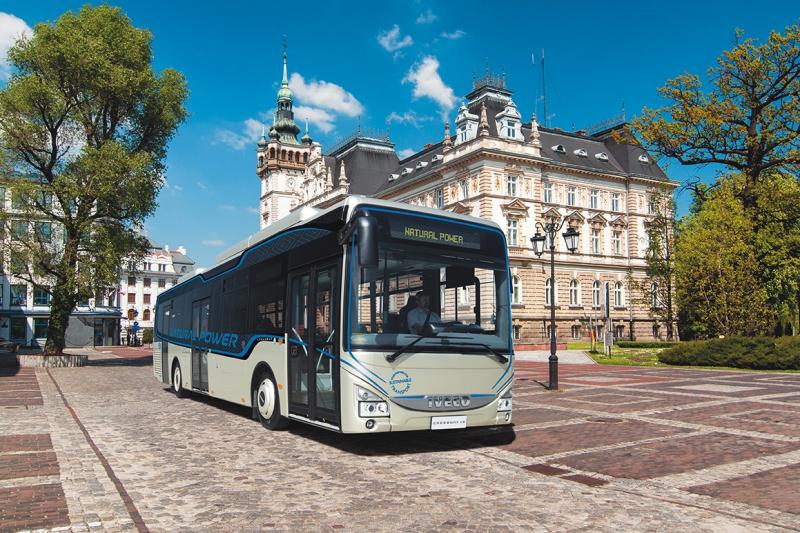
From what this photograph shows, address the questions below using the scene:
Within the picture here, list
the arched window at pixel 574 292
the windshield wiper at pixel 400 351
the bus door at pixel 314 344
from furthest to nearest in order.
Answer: the arched window at pixel 574 292, the bus door at pixel 314 344, the windshield wiper at pixel 400 351

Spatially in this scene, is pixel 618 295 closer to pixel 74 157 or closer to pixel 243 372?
pixel 74 157

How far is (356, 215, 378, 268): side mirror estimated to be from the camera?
826 cm

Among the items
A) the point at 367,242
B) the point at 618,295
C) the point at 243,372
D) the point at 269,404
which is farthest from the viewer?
the point at 618,295

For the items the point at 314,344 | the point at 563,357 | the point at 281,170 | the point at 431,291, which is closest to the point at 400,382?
the point at 431,291

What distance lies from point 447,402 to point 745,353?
71.4 feet

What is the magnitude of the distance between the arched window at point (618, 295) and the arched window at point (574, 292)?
4287 mm

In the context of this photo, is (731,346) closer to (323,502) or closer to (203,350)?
(203,350)

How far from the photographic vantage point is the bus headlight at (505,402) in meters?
9.61

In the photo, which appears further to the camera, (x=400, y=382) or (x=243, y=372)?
(x=243, y=372)

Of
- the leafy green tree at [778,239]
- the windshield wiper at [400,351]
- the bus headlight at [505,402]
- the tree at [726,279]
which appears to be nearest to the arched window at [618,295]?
the leafy green tree at [778,239]

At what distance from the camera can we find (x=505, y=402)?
969 cm

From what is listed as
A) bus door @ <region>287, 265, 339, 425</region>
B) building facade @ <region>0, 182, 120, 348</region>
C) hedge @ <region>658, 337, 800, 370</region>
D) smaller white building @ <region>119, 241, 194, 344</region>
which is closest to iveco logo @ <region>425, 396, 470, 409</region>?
bus door @ <region>287, 265, 339, 425</region>

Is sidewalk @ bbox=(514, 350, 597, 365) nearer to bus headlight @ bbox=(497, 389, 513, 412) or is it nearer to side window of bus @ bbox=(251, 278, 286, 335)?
side window of bus @ bbox=(251, 278, 286, 335)

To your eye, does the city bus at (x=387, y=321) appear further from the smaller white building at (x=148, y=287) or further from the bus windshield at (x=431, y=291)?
the smaller white building at (x=148, y=287)
